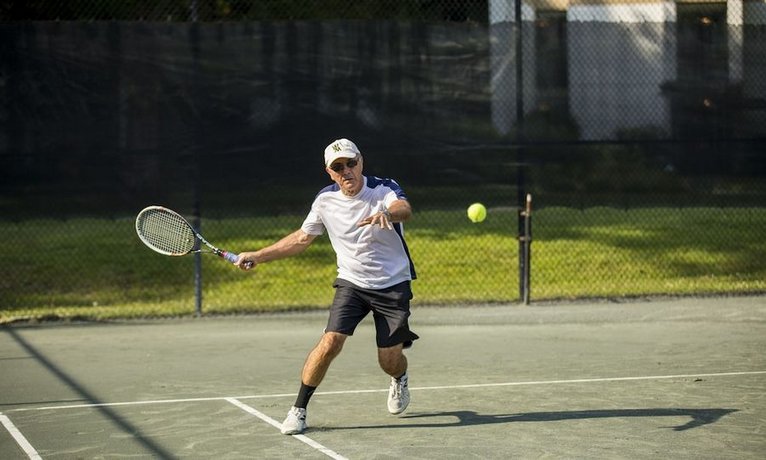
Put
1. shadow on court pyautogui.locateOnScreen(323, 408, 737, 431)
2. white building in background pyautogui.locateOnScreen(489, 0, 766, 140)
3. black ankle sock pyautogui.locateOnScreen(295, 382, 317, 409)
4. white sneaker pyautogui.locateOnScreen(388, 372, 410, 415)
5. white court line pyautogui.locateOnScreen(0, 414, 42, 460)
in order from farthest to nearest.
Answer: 1. white building in background pyautogui.locateOnScreen(489, 0, 766, 140)
2. white sneaker pyautogui.locateOnScreen(388, 372, 410, 415)
3. shadow on court pyautogui.locateOnScreen(323, 408, 737, 431)
4. black ankle sock pyautogui.locateOnScreen(295, 382, 317, 409)
5. white court line pyautogui.locateOnScreen(0, 414, 42, 460)

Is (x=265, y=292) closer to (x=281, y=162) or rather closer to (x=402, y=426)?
(x=281, y=162)

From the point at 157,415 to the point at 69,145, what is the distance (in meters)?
5.09

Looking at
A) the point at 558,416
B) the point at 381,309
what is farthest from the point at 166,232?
the point at 558,416

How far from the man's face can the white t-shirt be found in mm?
80

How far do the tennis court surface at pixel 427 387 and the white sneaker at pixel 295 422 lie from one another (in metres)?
0.09

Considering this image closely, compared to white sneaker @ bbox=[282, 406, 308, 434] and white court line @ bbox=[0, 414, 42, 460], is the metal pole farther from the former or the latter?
white court line @ bbox=[0, 414, 42, 460]

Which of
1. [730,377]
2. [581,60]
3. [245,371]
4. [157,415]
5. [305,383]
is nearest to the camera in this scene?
[305,383]

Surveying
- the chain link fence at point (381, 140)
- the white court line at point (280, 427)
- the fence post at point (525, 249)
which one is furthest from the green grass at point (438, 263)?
the white court line at point (280, 427)

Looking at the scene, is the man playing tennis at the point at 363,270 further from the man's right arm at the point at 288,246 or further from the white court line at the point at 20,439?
the white court line at the point at 20,439

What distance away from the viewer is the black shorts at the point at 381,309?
7.53 metres

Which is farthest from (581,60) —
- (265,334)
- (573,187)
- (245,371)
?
(245,371)

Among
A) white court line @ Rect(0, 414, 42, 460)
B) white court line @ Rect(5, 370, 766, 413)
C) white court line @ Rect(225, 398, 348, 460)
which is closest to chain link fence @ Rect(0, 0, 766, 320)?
white court line @ Rect(5, 370, 766, 413)

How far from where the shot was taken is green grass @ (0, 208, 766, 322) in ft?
42.4

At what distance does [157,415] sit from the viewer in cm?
787
